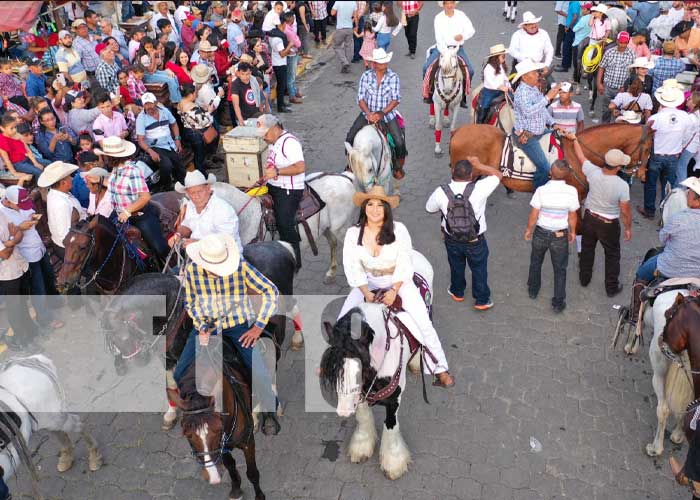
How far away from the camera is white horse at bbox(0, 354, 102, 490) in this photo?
512 cm

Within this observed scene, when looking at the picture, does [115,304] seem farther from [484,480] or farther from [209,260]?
[484,480]

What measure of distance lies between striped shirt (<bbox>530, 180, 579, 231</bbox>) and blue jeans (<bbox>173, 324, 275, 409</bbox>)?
3.91 m

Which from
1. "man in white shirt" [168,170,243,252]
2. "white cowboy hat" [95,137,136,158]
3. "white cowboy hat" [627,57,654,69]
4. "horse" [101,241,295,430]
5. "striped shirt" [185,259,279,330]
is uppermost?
"white cowboy hat" [627,57,654,69]

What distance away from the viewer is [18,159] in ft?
27.6

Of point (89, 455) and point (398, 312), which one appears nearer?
point (398, 312)

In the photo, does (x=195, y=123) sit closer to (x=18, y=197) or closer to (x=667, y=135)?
(x=18, y=197)

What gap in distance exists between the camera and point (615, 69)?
11.5m

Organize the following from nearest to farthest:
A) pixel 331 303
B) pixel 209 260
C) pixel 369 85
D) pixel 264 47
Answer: pixel 209 260, pixel 331 303, pixel 369 85, pixel 264 47

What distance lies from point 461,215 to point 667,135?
418 cm

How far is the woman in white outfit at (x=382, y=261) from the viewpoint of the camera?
210 inches

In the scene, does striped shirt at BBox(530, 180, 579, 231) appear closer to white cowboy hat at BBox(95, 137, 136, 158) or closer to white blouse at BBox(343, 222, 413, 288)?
white blouse at BBox(343, 222, 413, 288)

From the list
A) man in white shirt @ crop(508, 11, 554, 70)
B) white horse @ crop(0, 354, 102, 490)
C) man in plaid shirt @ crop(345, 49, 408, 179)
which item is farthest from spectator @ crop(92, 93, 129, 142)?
man in white shirt @ crop(508, 11, 554, 70)

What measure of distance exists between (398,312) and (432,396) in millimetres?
1625

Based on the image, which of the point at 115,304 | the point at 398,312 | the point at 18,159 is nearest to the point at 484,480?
the point at 398,312
